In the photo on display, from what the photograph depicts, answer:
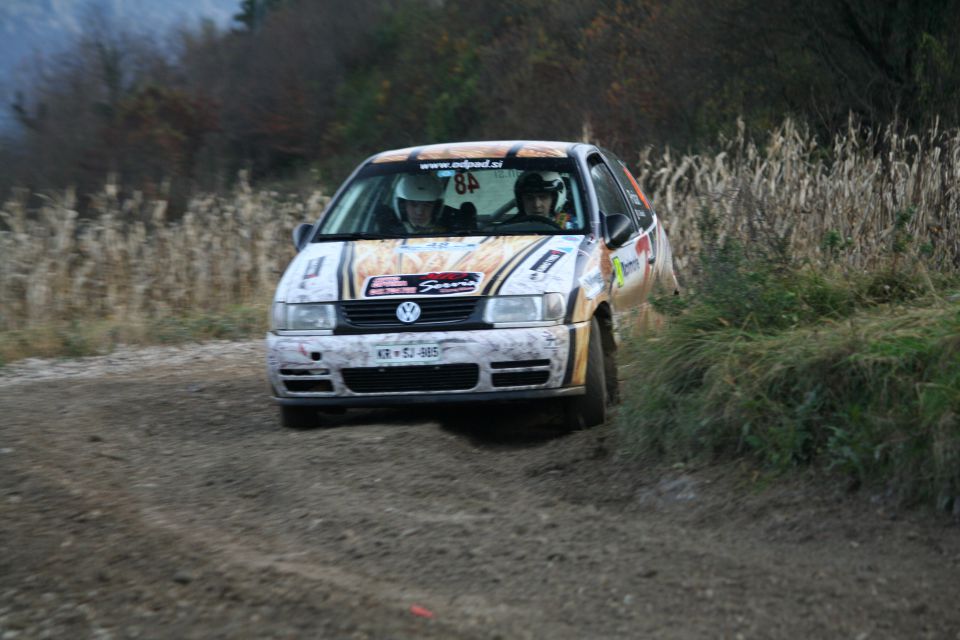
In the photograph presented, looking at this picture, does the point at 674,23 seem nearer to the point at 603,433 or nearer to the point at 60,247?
the point at 60,247

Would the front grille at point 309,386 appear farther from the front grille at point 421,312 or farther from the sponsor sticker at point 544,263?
the sponsor sticker at point 544,263

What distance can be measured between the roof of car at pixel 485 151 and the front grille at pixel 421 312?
1.58m

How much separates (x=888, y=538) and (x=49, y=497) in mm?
3528

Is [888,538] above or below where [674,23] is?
below

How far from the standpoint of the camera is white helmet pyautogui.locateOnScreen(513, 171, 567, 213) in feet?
24.6

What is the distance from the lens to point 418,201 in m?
7.67

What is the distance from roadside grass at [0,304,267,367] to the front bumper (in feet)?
15.4

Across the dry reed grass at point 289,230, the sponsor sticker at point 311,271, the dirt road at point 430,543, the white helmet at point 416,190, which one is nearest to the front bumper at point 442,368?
the dirt road at point 430,543

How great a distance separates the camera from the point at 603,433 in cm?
643

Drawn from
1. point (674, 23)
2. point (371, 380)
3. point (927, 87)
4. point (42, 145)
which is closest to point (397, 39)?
point (42, 145)

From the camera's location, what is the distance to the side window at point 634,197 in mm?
8383

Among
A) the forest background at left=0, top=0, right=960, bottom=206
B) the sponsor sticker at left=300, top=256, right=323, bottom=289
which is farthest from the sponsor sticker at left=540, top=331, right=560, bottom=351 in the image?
the forest background at left=0, top=0, right=960, bottom=206

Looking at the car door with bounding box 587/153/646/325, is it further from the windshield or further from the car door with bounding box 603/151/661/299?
the windshield

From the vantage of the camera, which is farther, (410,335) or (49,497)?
(410,335)
